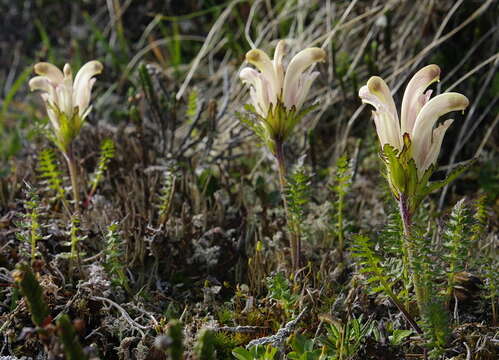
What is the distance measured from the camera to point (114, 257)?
1638mm

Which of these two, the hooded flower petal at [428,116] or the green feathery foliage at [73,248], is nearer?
the hooded flower petal at [428,116]

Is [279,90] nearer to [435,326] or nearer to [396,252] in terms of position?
[396,252]

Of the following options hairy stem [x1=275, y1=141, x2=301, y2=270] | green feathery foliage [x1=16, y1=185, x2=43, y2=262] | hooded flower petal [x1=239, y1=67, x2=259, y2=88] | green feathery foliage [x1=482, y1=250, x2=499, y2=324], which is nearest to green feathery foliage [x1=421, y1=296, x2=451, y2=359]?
green feathery foliage [x1=482, y1=250, x2=499, y2=324]

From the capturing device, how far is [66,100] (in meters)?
1.77

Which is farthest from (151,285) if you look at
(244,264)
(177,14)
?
(177,14)

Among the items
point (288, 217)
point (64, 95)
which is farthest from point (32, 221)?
point (288, 217)

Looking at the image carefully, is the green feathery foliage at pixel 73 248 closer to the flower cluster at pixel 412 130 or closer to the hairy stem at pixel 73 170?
the hairy stem at pixel 73 170

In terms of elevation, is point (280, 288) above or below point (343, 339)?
above

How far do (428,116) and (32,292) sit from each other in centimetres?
97

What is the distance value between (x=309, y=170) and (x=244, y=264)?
2.27ft

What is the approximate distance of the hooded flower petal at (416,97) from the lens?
1.39 m

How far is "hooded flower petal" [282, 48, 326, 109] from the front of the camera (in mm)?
1611

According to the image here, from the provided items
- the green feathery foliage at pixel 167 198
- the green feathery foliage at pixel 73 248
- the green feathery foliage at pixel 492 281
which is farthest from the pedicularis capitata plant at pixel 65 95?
the green feathery foliage at pixel 492 281

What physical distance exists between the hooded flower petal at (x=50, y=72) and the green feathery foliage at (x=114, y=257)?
20.1 inches
